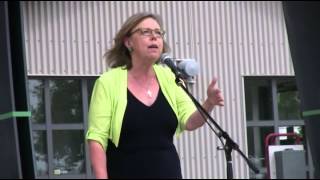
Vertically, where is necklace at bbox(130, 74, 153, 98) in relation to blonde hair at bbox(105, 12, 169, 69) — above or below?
below

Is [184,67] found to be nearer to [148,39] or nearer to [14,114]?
[148,39]

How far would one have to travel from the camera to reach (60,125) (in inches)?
419

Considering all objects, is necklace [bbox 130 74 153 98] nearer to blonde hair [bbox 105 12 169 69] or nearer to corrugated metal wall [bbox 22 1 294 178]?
blonde hair [bbox 105 12 169 69]

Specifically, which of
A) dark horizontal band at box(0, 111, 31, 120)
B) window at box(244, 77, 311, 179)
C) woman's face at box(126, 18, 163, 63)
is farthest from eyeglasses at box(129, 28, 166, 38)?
window at box(244, 77, 311, 179)

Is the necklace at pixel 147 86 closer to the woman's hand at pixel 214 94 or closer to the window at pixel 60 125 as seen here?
the woman's hand at pixel 214 94

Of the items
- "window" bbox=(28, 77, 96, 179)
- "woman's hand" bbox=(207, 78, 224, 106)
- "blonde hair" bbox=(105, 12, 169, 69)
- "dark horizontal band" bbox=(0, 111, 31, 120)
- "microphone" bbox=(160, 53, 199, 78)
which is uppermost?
"blonde hair" bbox=(105, 12, 169, 69)

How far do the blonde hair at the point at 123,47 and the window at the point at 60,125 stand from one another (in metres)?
7.37

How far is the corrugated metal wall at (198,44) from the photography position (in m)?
10.4

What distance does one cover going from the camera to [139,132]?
3.02m

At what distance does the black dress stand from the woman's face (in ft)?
0.71

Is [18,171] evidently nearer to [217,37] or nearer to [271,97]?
[217,37]

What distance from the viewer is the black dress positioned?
3004 millimetres

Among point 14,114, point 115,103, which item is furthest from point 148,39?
point 14,114

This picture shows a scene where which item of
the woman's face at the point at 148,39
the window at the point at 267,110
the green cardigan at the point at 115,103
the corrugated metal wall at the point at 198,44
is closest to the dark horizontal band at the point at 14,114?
the green cardigan at the point at 115,103
